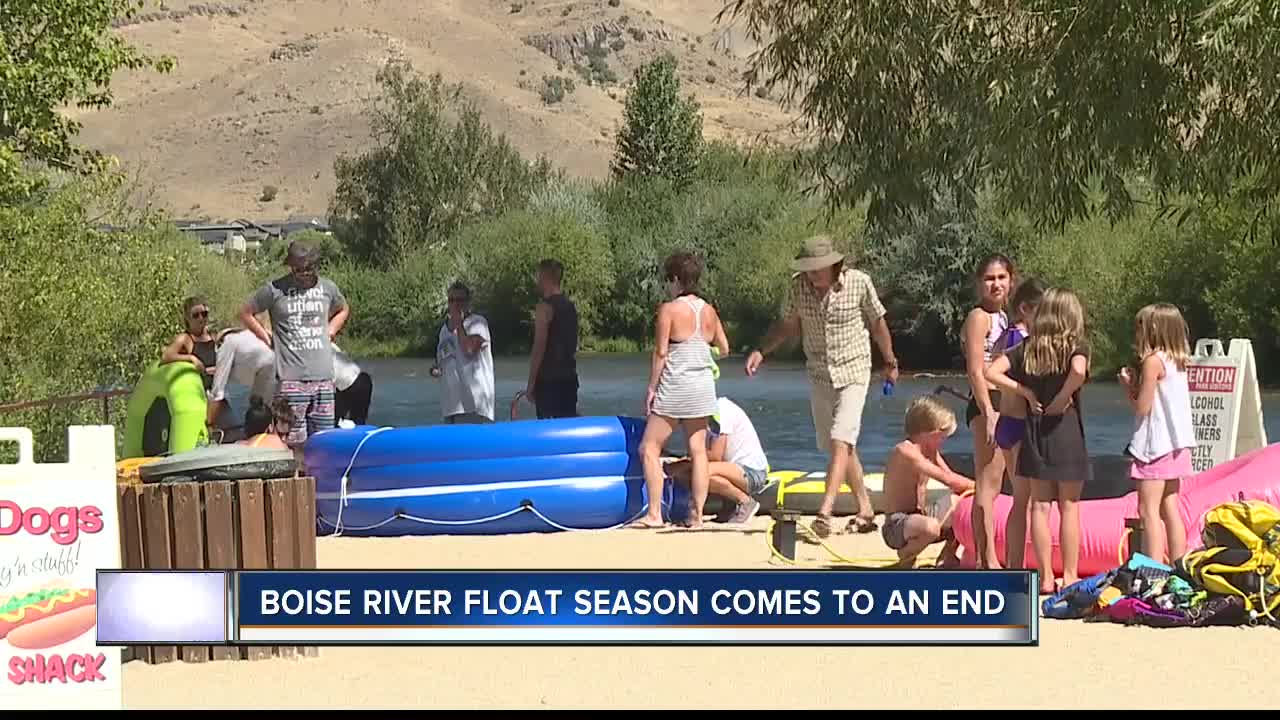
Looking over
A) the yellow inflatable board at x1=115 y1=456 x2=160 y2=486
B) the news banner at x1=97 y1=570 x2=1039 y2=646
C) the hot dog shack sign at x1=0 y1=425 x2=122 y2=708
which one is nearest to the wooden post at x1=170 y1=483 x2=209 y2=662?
the yellow inflatable board at x1=115 y1=456 x2=160 y2=486

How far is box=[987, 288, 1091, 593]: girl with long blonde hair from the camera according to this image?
8445mm

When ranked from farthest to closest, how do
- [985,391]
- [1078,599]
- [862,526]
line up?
[862,526], [985,391], [1078,599]

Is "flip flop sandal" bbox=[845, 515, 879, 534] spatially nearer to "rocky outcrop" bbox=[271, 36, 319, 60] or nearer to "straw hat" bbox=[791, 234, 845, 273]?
"straw hat" bbox=[791, 234, 845, 273]

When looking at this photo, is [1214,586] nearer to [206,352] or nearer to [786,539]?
[786,539]

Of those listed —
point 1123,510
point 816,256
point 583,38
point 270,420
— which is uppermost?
point 583,38

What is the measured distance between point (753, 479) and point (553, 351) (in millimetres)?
1473

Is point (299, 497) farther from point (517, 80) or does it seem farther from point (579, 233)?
point (517, 80)

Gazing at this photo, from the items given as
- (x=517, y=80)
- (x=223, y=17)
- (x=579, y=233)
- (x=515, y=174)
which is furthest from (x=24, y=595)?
(x=223, y=17)

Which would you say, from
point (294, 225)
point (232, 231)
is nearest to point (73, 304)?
point (232, 231)

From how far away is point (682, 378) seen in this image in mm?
11102

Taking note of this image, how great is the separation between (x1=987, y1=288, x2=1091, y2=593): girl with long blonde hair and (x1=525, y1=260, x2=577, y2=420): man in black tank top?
3890mm

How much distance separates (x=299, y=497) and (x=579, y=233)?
57.2 m

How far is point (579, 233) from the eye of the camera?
64.4m

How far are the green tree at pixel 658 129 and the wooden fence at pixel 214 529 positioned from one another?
7805 centimetres
